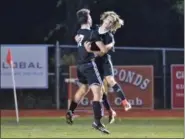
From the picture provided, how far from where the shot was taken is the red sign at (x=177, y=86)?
2561 centimetres

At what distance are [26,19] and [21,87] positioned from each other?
523 centimetres

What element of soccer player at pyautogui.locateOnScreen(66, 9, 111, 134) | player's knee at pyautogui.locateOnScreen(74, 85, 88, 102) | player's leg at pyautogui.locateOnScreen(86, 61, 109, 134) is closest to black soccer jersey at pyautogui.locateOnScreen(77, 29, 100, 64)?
soccer player at pyautogui.locateOnScreen(66, 9, 111, 134)

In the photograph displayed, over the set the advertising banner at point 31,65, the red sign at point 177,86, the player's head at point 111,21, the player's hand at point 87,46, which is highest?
the player's head at point 111,21

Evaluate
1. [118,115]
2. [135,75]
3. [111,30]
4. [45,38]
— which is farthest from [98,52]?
[45,38]

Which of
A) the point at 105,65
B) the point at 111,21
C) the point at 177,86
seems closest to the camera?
the point at 111,21

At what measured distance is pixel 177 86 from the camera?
25.7m

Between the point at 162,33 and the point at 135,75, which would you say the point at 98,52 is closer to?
the point at 135,75

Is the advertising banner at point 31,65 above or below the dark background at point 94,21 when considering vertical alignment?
below

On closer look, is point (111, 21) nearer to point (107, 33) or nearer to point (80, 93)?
point (107, 33)

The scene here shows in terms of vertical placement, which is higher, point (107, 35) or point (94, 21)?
point (107, 35)

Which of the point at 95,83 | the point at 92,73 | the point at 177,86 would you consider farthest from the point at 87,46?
the point at 177,86

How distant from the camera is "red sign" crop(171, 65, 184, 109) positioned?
2561 cm

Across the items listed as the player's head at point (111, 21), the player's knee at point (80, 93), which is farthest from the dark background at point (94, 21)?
the player's head at point (111, 21)

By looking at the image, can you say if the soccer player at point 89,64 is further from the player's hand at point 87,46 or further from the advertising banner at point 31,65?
the advertising banner at point 31,65
